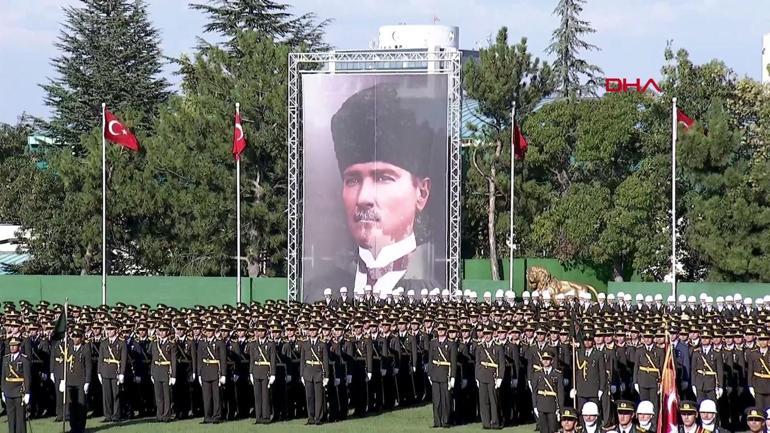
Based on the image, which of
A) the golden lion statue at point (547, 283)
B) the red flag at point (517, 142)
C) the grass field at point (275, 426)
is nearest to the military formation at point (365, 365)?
the grass field at point (275, 426)

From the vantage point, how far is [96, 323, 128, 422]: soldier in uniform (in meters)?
21.9

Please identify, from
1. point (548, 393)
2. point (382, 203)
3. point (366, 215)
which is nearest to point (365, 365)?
point (548, 393)

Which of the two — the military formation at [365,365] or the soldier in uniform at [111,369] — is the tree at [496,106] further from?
the soldier in uniform at [111,369]

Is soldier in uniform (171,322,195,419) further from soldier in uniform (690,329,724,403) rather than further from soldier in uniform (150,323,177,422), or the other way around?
soldier in uniform (690,329,724,403)

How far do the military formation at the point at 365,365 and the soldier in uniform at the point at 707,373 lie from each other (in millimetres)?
21

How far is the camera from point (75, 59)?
5816 centimetres

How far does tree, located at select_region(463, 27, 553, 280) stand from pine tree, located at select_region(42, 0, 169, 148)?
1577 centimetres

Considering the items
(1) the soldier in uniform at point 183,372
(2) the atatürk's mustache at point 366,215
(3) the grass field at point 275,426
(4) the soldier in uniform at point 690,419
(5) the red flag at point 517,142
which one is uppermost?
(5) the red flag at point 517,142

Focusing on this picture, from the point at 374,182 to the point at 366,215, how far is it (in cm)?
90

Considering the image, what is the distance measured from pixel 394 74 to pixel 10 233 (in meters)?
23.2

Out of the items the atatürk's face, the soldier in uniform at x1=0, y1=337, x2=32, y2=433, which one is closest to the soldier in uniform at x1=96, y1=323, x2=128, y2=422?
the soldier in uniform at x1=0, y1=337, x2=32, y2=433

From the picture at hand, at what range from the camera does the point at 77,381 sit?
Result: 21.1 meters

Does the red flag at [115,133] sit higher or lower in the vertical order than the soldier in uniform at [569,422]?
higher

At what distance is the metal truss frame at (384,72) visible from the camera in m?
36.3
